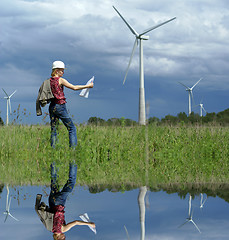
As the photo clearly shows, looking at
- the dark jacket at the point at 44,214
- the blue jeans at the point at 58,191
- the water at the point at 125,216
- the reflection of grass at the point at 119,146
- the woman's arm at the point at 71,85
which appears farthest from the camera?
the reflection of grass at the point at 119,146

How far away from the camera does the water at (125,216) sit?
2.73m

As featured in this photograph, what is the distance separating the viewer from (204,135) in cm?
1244

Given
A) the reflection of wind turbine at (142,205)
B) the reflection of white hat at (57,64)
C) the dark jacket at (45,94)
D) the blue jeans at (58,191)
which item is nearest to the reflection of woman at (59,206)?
the blue jeans at (58,191)

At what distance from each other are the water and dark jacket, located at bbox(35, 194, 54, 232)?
40 millimetres

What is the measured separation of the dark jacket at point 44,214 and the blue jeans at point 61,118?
5.35m

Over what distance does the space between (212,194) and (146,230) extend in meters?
1.90

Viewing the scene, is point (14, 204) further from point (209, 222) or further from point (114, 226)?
point (209, 222)

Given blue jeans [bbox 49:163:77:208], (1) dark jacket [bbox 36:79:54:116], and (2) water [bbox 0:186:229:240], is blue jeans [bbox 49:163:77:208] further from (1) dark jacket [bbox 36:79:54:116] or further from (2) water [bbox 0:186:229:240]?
(1) dark jacket [bbox 36:79:54:116]

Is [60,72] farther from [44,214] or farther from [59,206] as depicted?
[44,214]

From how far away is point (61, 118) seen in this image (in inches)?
373

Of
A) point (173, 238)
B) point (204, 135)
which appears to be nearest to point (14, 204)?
point (173, 238)

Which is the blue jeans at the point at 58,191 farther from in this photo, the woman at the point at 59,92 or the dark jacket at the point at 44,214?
the woman at the point at 59,92

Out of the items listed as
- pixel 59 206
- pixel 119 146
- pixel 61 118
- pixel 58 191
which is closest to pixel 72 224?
pixel 59 206

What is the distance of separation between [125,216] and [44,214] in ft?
2.13
